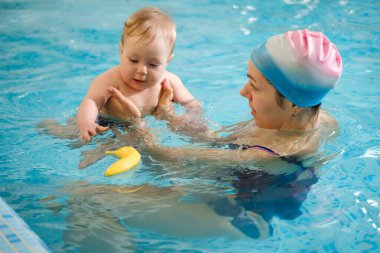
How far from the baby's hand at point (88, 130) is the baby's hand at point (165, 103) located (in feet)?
2.39

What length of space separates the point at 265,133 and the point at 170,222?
0.98m

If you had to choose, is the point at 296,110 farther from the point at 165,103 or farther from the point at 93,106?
the point at 93,106

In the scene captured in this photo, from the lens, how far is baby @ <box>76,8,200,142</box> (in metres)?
4.50

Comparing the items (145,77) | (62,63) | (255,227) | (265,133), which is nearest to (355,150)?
(265,133)

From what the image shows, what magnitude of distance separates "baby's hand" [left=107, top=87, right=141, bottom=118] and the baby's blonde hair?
44 centimetres

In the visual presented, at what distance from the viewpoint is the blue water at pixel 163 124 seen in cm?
333

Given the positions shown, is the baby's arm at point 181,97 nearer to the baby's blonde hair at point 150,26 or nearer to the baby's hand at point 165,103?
the baby's hand at point 165,103

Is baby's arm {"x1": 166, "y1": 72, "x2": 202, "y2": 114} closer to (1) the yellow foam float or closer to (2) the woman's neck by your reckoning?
(1) the yellow foam float

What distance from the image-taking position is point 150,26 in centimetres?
455

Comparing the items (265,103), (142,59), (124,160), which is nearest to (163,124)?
(142,59)

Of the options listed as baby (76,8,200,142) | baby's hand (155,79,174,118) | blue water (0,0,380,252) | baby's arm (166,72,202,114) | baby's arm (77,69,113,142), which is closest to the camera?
blue water (0,0,380,252)

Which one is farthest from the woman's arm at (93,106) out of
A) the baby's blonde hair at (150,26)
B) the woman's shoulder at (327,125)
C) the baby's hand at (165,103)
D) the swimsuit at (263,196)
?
the woman's shoulder at (327,125)

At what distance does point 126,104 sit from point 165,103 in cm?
46

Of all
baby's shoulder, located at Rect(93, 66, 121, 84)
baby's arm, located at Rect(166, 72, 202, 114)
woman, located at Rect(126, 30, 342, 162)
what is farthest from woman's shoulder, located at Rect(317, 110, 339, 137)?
baby's shoulder, located at Rect(93, 66, 121, 84)
